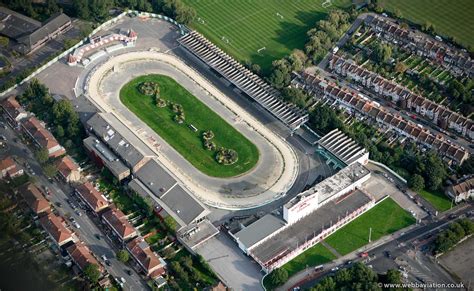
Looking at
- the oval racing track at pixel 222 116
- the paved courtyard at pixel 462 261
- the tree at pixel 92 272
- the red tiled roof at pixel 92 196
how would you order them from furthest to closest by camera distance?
1. the oval racing track at pixel 222 116
2. the red tiled roof at pixel 92 196
3. the paved courtyard at pixel 462 261
4. the tree at pixel 92 272

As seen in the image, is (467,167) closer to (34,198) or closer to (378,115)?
(378,115)

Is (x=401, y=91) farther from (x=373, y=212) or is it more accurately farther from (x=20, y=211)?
(x=20, y=211)

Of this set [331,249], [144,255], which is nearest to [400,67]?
[331,249]

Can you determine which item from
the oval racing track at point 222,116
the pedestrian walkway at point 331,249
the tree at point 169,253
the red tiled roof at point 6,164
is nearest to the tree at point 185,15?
the oval racing track at point 222,116

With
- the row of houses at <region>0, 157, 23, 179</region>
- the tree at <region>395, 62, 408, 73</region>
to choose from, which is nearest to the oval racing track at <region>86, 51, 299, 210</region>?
the row of houses at <region>0, 157, 23, 179</region>

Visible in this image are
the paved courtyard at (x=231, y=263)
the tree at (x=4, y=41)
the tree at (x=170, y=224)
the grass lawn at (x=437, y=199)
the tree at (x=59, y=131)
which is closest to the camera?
the paved courtyard at (x=231, y=263)

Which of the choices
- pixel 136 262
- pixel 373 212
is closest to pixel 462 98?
pixel 373 212

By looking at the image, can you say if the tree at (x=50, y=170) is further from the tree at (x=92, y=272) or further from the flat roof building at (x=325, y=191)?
the flat roof building at (x=325, y=191)
